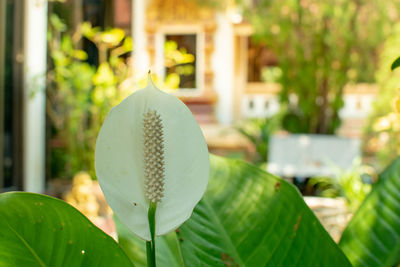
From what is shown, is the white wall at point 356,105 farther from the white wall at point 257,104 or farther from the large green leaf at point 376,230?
the large green leaf at point 376,230

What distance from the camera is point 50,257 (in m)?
0.27

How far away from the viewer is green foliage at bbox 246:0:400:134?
4.23m

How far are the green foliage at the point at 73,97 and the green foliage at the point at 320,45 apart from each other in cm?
167

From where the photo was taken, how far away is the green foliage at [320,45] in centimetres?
423

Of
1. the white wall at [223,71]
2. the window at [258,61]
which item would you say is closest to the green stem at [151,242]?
the white wall at [223,71]

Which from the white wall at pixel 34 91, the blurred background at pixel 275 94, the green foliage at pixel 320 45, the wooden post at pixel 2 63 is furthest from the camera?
the green foliage at pixel 320 45

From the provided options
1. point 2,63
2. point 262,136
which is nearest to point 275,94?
point 262,136

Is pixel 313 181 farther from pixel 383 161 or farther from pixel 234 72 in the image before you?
pixel 234 72

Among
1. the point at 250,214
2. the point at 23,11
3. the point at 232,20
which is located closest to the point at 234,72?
the point at 232,20

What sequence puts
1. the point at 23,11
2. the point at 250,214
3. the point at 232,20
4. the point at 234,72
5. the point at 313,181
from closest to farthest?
the point at 250,214, the point at 23,11, the point at 313,181, the point at 232,20, the point at 234,72

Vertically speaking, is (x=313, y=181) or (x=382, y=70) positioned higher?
(x=382, y=70)

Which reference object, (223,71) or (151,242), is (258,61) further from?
(151,242)

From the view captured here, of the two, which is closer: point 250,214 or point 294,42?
point 250,214

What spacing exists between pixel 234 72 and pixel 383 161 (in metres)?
4.51
